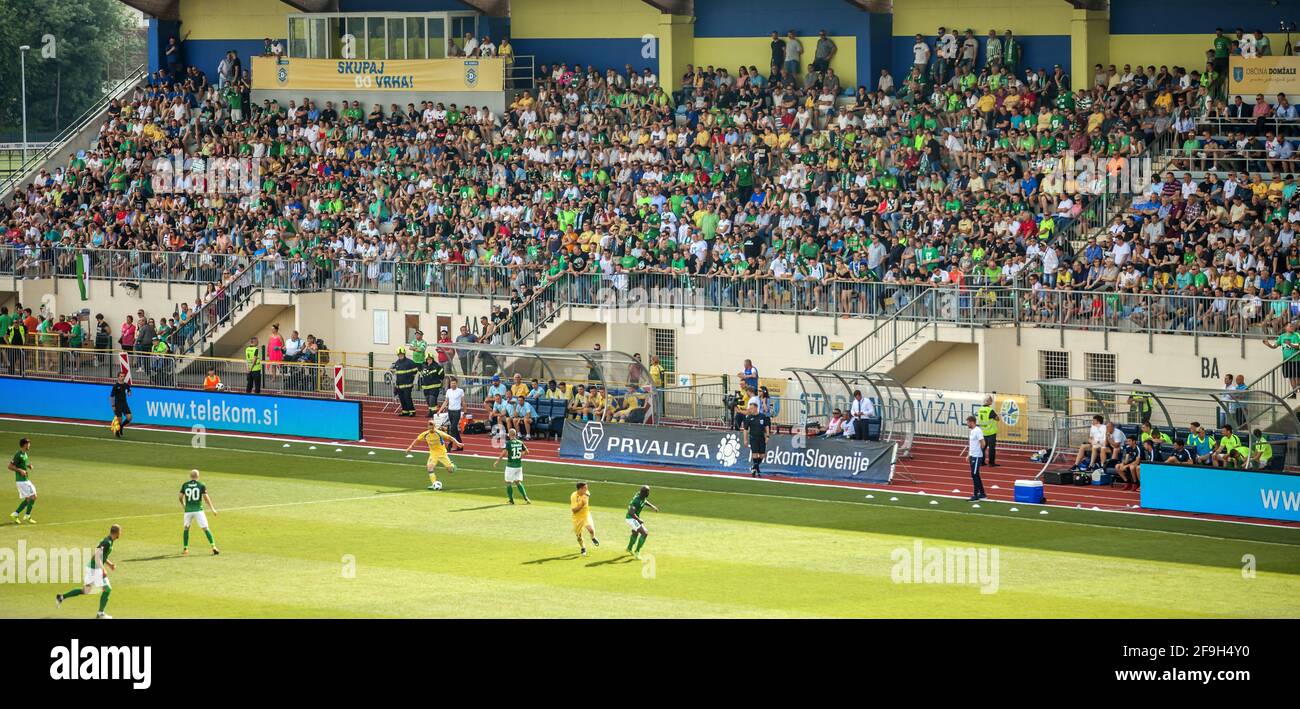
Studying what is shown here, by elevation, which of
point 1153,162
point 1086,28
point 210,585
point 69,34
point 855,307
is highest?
point 69,34

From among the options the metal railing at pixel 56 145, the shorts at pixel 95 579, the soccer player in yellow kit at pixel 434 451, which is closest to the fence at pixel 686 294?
the metal railing at pixel 56 145

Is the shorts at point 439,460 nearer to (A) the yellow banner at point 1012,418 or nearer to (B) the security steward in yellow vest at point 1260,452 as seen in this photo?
(A) the yellow banner at point 1012,418

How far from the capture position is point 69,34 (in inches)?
3821

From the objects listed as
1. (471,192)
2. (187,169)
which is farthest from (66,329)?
(471,192)

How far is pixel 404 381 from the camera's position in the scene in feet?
157

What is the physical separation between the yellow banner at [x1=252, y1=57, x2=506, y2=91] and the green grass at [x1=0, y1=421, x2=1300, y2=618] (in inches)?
800

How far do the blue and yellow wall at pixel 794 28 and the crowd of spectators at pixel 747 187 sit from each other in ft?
2.23

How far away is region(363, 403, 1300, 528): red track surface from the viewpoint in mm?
36156

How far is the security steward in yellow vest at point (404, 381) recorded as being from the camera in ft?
156

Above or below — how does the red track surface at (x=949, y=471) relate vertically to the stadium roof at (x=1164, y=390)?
below

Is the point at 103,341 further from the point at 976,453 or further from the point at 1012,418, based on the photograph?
the point at 976,453

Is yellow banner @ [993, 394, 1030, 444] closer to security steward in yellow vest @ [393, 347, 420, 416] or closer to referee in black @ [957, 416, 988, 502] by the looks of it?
referee in black @ [957, 416, 988, 502]

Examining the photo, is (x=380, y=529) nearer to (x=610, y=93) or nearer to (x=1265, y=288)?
(x=1265, y=288)
